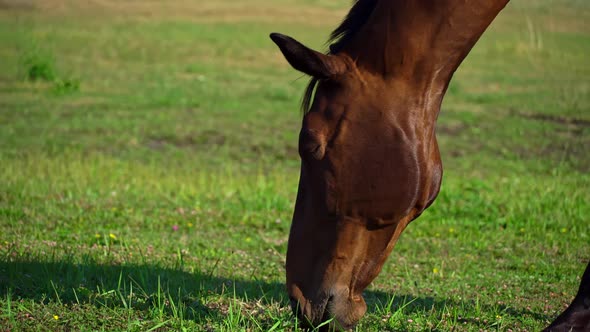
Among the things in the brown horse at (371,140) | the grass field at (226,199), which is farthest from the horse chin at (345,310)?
the grass field at (226,199)

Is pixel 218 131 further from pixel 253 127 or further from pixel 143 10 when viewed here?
pixel 143 10

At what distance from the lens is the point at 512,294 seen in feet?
14.0

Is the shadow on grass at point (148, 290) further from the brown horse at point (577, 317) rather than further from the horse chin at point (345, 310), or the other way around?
the horse chin at point (345, 310)

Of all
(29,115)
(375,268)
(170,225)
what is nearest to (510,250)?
(170,225)

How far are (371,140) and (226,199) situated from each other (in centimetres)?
420

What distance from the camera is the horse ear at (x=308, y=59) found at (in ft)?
8.37

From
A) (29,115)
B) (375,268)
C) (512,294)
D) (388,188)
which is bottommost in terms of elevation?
(29,115)

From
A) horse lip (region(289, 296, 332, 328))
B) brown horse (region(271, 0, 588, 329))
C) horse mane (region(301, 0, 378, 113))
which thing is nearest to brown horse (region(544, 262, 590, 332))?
brown horse (region(271, 0, 588, 329))

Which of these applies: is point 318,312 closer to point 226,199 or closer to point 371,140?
point 371,140

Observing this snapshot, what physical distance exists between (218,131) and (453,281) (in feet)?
20.7

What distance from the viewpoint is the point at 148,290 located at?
3797 millimetres

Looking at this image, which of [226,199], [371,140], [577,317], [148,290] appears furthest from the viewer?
[226,199]

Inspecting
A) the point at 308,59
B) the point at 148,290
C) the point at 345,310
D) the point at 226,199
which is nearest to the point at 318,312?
the point at 345,310

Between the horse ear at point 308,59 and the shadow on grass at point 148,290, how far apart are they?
1.22 m
